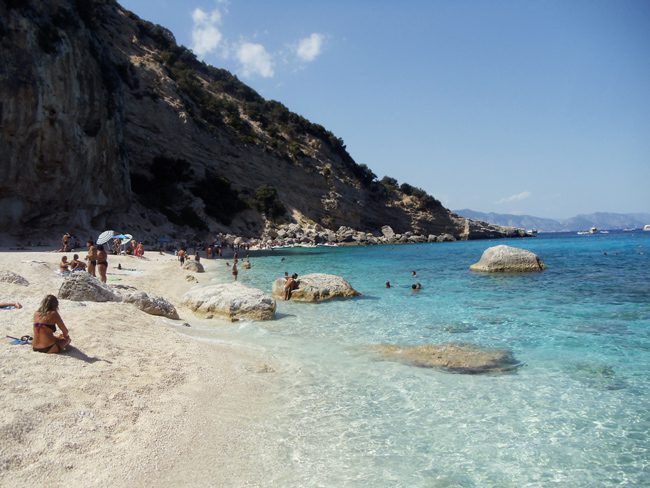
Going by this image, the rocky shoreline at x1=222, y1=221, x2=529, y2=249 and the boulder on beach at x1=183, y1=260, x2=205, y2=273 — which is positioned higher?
the rocky shoreline at x1=222, y1=221, x2=529, y2=249

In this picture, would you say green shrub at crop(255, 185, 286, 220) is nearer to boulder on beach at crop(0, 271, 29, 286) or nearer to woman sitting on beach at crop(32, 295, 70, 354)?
boulder on beach at crop(0, 271, 29, 286)

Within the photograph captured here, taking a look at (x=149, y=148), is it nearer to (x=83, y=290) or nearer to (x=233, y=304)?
(x=233, y=304)

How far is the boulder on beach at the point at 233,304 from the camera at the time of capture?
507 inches

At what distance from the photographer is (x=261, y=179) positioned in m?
64.6

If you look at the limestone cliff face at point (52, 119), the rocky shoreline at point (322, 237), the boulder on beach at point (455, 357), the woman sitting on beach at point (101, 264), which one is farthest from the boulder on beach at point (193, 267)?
the rocky shoreline at point (322, 237)

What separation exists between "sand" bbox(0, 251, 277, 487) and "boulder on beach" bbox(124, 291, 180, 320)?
1.99 m

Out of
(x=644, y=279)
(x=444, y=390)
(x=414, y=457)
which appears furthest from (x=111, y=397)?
(x=644, y=279)

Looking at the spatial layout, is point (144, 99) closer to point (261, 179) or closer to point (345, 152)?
point (261, 179)

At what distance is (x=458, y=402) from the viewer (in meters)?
6.76

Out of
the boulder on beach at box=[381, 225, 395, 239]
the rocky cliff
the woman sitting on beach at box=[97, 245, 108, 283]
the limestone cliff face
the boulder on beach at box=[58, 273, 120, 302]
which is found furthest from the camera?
the boulder on beach at box=[381, 225, 395, 239]

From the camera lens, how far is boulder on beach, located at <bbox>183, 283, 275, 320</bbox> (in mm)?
12875

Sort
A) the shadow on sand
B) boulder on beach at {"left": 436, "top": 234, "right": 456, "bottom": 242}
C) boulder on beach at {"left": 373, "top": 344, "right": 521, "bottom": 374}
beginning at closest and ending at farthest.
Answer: the shadow on sand < boulder on beach at {"left": 373, "top": 344, "right": 521, "bottom": 374} < boulder on beach at {"left": 436, "top": 234, "right": 456, "bottom": 242}

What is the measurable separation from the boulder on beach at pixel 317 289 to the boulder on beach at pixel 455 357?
6644 mm

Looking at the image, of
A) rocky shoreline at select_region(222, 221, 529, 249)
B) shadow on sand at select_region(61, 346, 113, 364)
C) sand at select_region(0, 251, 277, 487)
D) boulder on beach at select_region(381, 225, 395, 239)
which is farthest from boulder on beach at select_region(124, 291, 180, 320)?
boulder on beach at select_region(381, 225, 395, 239)
